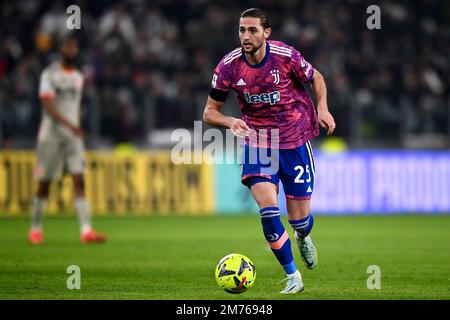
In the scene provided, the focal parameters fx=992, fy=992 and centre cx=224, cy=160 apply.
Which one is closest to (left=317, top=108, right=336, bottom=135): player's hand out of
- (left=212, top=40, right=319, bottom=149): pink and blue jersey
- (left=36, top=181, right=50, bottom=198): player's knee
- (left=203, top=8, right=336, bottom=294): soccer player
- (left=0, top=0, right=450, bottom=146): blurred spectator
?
(left=203, top=8, right=336, bottom=294): soccer player

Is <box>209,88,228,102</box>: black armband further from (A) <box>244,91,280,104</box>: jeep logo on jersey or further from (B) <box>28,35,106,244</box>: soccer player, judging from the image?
(B) <box>28,35,106,244</box>: soccer player

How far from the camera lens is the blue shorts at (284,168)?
8.87 meters

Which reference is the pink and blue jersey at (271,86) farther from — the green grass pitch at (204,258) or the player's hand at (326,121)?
the green grass pitch at (204,258)

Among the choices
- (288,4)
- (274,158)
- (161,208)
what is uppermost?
(288,4)

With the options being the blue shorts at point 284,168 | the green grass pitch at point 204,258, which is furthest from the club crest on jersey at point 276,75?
the green grass pitch at point 204,258

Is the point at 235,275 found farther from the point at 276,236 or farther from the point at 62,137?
the point at 62,137

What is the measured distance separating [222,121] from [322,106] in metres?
0.91

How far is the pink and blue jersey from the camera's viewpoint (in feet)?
29.4

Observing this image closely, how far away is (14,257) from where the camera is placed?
11.9 m

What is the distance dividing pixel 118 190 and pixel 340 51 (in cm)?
652


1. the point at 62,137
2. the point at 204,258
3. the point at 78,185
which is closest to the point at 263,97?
the point at 204,258

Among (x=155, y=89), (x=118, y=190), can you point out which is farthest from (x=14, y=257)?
(x=155, y=89)
